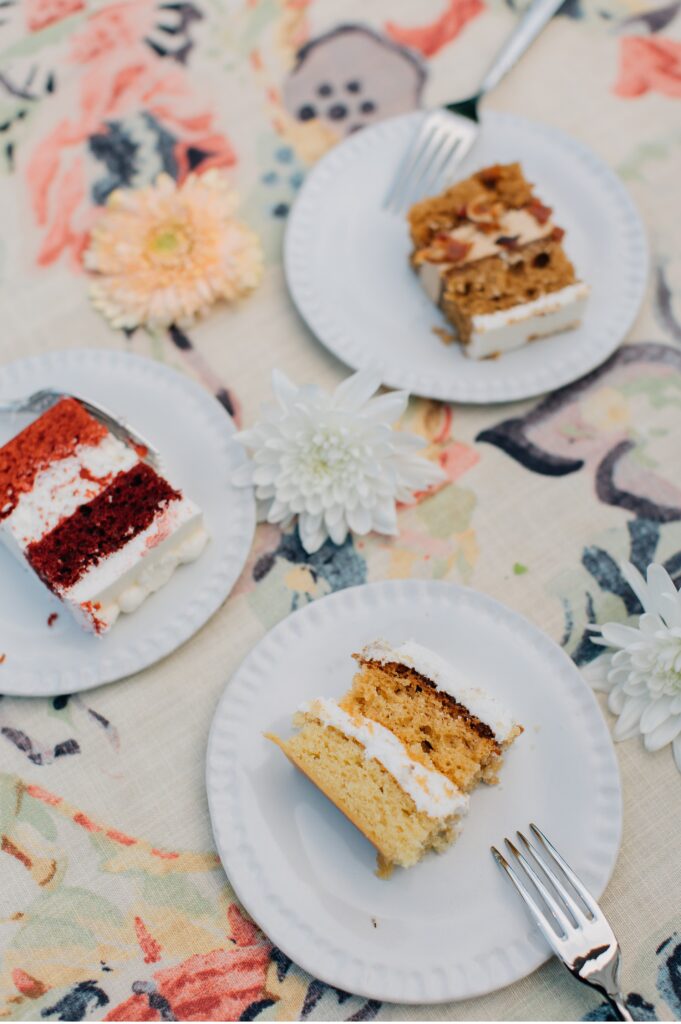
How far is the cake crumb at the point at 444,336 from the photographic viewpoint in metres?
2.39

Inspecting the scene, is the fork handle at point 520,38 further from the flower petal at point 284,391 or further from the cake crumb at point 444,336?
the flower petal at point 284,391

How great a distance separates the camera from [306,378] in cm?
242

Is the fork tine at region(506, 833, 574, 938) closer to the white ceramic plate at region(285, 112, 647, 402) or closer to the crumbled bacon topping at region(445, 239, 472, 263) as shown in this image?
the white ceramic plate at region(285, 112, 647, 402)

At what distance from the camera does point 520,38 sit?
8.91 feet

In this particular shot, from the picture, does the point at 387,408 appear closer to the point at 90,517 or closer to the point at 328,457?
the point at 328,457

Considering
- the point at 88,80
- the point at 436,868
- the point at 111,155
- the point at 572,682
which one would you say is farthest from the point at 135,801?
the point at 88,80

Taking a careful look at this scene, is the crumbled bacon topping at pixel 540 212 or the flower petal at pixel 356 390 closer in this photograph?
the flower petal at pixel 356 390

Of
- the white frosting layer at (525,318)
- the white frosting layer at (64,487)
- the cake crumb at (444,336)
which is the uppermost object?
the white frosting layer at (64,487)

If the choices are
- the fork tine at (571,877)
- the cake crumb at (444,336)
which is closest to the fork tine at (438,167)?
the cake crumb at (444,336)

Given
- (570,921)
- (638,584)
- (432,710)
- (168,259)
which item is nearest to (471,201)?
(168,259)

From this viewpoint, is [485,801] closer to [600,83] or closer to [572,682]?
[572,682]

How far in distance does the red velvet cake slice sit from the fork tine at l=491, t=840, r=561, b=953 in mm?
954

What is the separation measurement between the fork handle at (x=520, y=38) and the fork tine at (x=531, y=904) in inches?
82.4

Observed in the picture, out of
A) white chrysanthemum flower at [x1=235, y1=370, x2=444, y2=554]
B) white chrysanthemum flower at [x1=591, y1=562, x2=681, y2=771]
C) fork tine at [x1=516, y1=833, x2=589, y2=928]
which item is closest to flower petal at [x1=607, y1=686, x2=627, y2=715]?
white chrysanthemum flower at [x1=591, y1=562, x2=681, y2=771]
